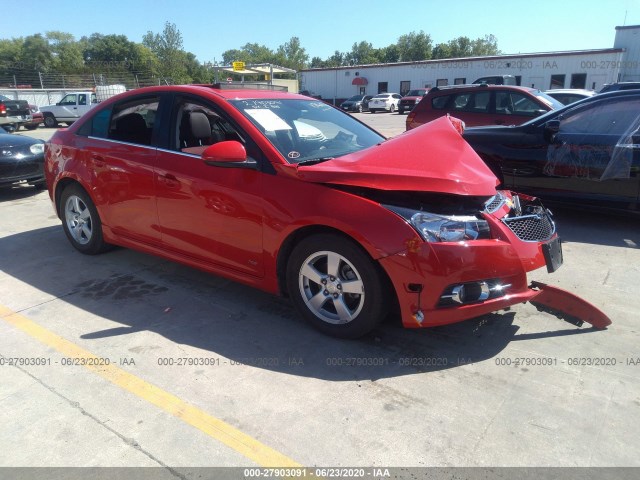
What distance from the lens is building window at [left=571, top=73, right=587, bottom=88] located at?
34594 mm

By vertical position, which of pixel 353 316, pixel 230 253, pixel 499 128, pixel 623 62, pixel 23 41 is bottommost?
pixel 353 316

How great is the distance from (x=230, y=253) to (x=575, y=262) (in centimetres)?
351

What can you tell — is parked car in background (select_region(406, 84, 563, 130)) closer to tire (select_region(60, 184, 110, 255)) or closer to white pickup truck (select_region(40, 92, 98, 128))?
tire (select_region(60, 184, 110, 255))

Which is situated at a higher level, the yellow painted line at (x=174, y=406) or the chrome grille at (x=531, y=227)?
the chrome grille at (x=531, y=227)

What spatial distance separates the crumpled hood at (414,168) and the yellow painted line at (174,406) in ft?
5.33

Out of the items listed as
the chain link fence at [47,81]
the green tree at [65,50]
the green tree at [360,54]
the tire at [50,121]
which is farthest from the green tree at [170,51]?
the green tree at [360,54]

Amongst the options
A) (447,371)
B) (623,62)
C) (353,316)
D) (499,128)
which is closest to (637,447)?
(447,371)

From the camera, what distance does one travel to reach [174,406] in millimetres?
2695

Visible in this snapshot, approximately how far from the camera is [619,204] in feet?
18.2

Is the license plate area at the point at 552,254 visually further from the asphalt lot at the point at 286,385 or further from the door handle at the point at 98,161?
the door handle at the point at 98,161

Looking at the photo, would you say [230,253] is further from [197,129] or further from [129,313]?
[197,129]

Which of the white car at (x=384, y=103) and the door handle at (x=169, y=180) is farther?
the white car at (x=384, y=103)

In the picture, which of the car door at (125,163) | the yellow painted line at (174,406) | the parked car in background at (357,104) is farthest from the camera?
the parked car in background at (357,104)

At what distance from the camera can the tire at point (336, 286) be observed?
305cm
